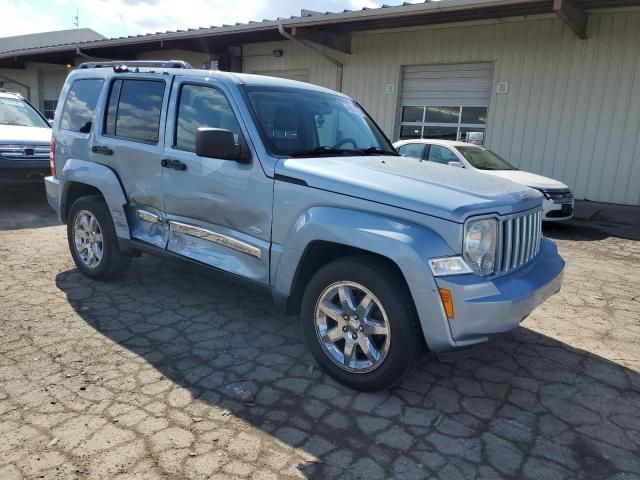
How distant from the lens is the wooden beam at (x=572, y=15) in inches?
383

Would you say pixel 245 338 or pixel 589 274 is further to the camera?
pixel 589 274

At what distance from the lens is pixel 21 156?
7961mm

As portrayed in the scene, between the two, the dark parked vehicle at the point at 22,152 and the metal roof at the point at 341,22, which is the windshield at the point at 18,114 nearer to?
the dark parked vehicle at the point at 22,152

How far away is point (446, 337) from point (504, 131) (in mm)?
10839

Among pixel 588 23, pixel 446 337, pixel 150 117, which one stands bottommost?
pixel 446 337

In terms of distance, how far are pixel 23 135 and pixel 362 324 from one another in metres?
7.64

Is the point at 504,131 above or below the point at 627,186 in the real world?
above

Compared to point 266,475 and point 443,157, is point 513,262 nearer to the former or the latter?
point 266,475

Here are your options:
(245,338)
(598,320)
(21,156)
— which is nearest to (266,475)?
(245,338)

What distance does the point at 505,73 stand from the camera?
12.1 meters

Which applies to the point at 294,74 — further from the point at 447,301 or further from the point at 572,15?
the point at 447,301

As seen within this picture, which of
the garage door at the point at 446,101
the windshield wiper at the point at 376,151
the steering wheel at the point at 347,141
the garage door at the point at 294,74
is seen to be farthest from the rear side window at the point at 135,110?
the garage door at the point at 294,74

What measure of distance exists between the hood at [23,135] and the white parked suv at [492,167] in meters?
6.01

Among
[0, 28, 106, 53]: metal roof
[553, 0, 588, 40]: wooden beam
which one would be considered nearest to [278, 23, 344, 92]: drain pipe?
[553, 0, 588, 40]: wooden beam
